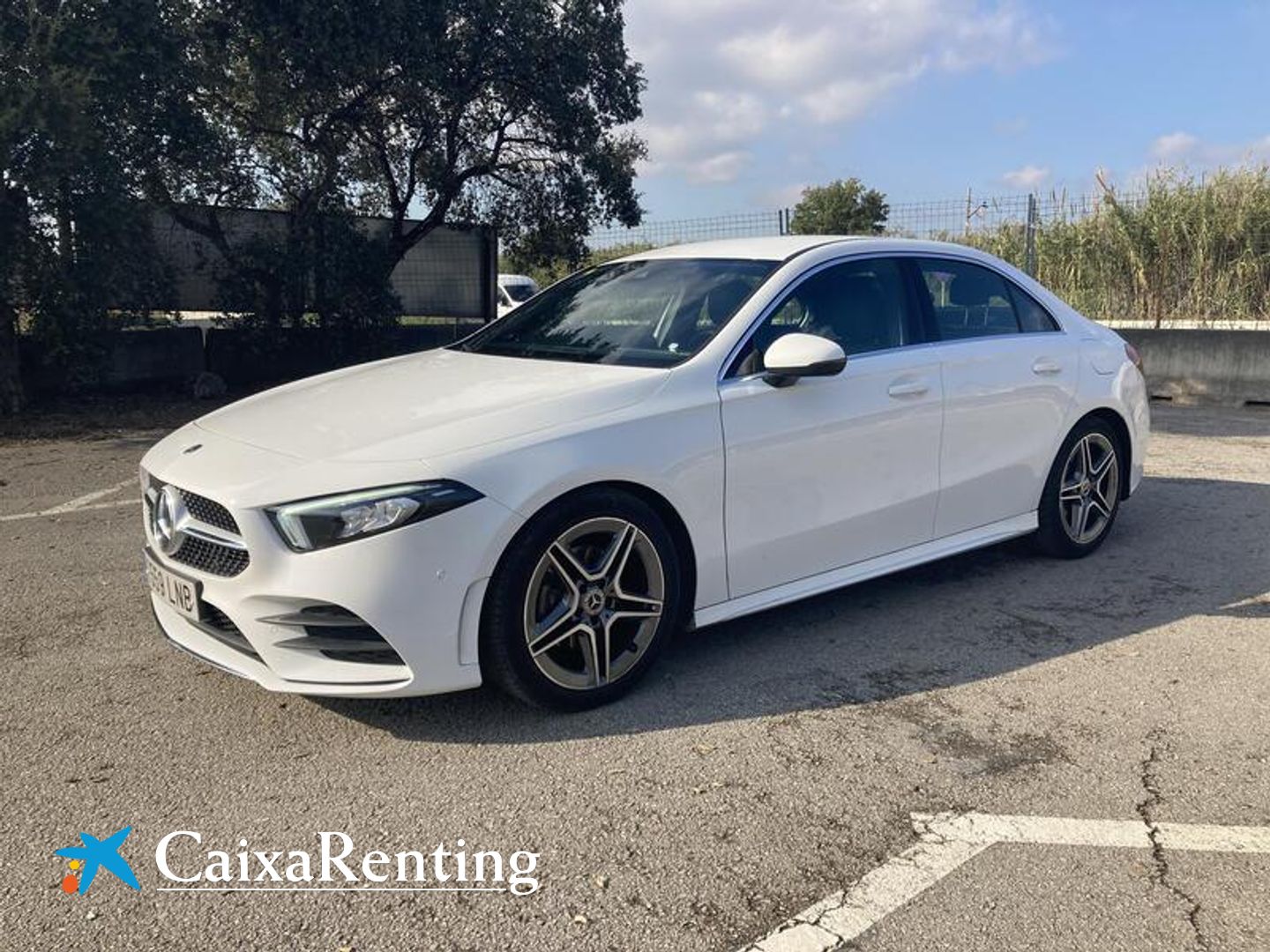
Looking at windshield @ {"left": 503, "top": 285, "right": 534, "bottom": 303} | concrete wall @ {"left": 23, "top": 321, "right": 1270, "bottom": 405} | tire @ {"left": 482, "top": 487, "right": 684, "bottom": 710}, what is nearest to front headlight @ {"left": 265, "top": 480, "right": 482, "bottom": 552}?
tire @ {"left": 482, "top": 487, "right": 684, "bottom": 710}

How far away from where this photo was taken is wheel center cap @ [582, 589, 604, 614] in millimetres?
3416

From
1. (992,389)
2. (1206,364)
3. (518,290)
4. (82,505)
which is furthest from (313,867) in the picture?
A: (518,290)

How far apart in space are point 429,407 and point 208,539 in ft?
2.71

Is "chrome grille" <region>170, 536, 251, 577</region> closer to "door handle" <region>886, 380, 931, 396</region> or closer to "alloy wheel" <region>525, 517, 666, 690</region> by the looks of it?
"alloy wheel" <region>525, 517, 666, 690</region>

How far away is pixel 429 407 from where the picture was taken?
139 inches

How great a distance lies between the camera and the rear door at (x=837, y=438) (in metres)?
3.81

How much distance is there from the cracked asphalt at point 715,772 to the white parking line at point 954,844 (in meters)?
0.04

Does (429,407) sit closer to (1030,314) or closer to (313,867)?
(313,867)

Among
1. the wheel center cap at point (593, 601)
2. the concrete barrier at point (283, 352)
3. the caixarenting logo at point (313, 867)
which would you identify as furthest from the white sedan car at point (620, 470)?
the concrete barrier at point (283, 352)

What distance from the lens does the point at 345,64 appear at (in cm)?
1043

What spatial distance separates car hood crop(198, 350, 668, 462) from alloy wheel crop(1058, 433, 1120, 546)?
8.74 ft

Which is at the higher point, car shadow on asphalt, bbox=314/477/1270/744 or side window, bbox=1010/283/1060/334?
side window, bbox=1010/283/1060/334

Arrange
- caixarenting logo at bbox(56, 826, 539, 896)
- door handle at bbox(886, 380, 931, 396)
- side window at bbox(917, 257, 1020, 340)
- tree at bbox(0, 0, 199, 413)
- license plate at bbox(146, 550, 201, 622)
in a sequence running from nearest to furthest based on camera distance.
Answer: caixarenting logo at bbox(56, 826, 539, 896), license plate at bbox(146, 550, 201, 622), door handle at bbox(886, 380, 931, 396), side window at bbox(917, 257, 1020, 340), tree at bbox(0, 0, 199, 413)

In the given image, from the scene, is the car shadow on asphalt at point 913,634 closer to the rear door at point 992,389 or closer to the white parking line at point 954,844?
the rear door at point 992,389
